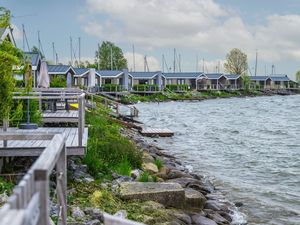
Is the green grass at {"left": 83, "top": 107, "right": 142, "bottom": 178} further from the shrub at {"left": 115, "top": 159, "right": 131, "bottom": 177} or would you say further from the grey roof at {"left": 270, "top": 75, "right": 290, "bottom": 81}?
the grey roof at {"left": 270, "top": 75, "right": 290, "bottom": 81}

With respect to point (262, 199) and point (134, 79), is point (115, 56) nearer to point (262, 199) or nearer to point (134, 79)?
point (134, 79)

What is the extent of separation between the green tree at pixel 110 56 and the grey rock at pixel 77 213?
121553 mm

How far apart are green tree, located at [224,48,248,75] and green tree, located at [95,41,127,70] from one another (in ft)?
119

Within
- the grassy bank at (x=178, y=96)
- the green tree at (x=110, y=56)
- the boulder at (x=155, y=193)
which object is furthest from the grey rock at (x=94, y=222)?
the green tree at (x=110, y=56)

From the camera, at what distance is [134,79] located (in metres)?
98.4

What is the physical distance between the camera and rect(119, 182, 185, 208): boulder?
915 centimetres

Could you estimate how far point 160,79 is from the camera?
98250 mm

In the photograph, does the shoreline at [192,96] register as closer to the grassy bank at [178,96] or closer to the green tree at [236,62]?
the grassy bank at [178,96]

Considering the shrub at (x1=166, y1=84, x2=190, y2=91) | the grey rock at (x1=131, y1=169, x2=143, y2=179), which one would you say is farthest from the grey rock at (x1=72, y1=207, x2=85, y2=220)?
the shrub at (x1=166, y1=84, x2=190, y2=91)

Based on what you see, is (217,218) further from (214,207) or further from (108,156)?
(108,156)

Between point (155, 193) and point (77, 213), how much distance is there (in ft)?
7.61

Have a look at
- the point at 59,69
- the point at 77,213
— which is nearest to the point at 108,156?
the point at 77,213

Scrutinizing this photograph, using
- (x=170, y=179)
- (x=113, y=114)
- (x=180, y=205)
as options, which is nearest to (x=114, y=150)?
(x=170, y=179)

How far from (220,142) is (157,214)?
19.9 m
